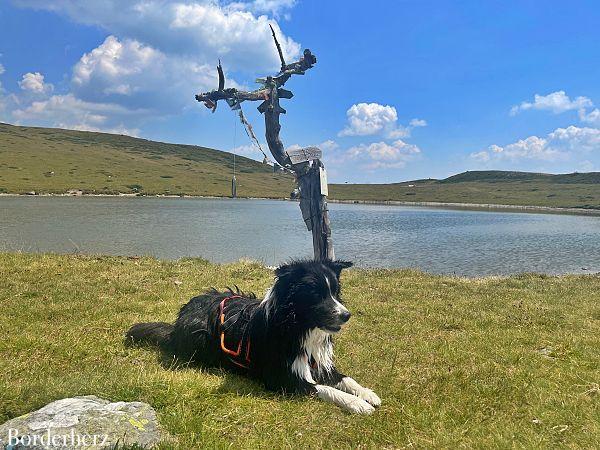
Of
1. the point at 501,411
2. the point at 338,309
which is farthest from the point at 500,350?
the point at 338,309

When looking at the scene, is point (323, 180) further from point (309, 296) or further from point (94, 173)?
point (94, 173)

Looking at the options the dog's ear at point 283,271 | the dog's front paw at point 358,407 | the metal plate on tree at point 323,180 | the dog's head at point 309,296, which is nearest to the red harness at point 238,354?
the dog's head at point 309,296

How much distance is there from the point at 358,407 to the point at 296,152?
30.5 feet

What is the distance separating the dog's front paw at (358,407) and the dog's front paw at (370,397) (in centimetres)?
20

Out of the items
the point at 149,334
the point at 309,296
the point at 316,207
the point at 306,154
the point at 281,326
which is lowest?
the point at 149,334

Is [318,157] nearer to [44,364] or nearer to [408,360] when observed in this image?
[408,360]

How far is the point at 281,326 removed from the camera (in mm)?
6199

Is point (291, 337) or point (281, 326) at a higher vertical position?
point (281, 326)

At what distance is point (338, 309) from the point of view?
5906mm

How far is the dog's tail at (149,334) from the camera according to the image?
798cm

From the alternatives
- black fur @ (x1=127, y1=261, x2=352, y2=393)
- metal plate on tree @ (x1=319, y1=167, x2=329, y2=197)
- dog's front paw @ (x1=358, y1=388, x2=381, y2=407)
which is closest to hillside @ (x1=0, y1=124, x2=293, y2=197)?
metal plate on tree @ (x1=319, y1=167, x2=329, y2=197)

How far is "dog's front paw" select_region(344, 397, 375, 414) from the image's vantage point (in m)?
5.70

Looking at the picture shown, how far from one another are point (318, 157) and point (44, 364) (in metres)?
9.13

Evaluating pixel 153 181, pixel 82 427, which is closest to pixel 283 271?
pixel 82 427
